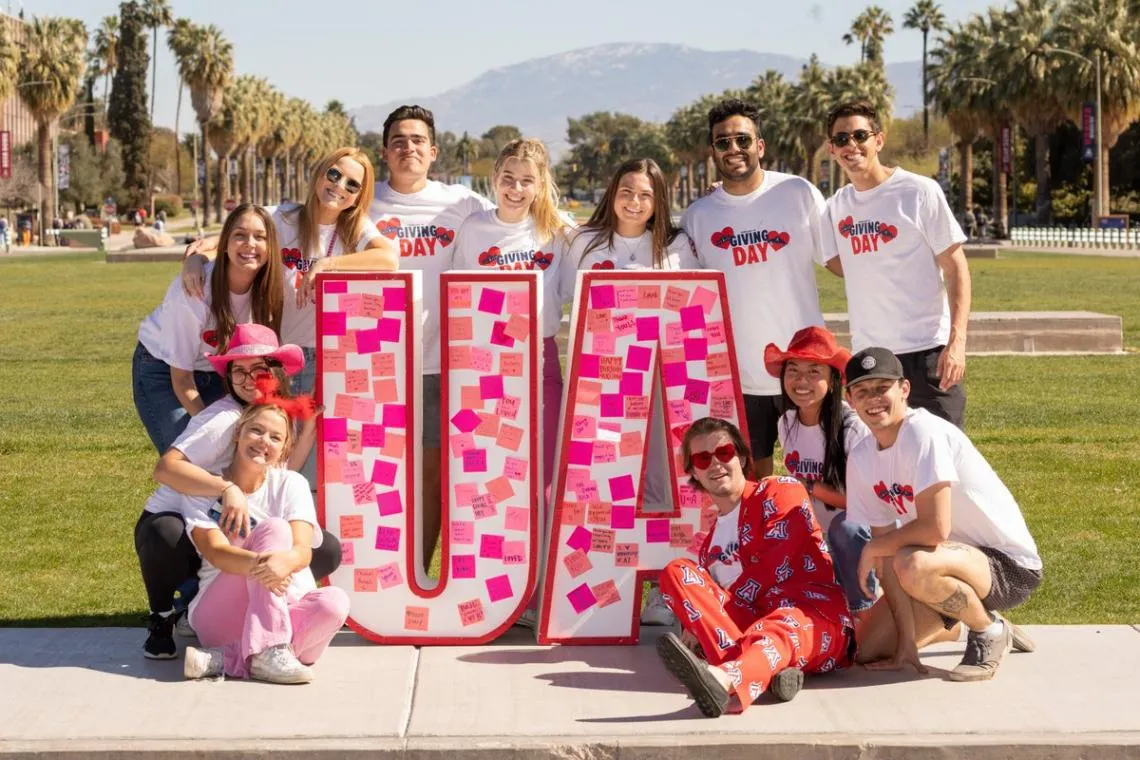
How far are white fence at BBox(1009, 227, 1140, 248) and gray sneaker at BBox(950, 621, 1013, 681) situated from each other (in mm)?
52919

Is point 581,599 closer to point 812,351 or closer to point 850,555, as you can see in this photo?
point 850,555

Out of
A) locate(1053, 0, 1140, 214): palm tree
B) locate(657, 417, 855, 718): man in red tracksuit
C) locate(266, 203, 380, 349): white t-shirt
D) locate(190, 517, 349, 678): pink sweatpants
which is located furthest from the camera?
locate(1053, 0, 1140, 214): palm tree

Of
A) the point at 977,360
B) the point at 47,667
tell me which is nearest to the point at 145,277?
the point at 977,360

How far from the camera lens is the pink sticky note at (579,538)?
646 centimetres

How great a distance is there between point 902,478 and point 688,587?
2.93ft

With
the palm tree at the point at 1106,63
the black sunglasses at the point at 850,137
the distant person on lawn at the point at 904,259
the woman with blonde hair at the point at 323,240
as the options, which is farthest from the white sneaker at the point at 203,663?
the palm tree at the point at 1106,63

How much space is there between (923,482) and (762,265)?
1508mm

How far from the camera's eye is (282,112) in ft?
431

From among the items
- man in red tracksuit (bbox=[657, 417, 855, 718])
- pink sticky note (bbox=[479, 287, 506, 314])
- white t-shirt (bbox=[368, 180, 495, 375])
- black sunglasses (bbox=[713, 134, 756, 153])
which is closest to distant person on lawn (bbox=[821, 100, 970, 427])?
black sunglasses (bbox=[713, 134, 756, 153])

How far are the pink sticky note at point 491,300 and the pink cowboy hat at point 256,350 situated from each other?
78 cm

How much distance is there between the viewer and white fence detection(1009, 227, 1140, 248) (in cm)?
5688

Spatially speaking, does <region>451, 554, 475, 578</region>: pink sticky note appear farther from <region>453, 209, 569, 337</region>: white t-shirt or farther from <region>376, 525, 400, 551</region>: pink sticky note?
<region>453, 209, 569, 337</region>: white t-shirt

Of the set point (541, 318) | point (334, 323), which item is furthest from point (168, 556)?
point (541, 318)

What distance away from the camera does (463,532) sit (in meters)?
6.42
